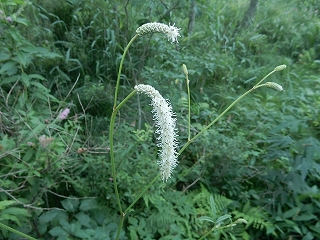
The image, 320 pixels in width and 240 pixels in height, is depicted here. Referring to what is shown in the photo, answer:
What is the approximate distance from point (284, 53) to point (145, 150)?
330 centimetres

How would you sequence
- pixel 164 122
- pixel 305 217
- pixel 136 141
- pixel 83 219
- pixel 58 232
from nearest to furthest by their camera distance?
1. pixel 164 122
2. pixel 58 232
3. pixel 83 219
4. pixel 136 141
5. pixel 305 217

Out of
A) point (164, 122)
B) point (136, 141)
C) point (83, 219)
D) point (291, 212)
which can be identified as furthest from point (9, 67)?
point (291, 212)

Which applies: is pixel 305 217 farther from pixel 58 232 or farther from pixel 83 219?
pixel 58 232

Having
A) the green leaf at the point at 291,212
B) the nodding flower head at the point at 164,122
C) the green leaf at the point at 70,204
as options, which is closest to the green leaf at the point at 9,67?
the green leaf at the point at 70,204

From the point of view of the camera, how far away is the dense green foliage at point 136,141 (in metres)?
1.82

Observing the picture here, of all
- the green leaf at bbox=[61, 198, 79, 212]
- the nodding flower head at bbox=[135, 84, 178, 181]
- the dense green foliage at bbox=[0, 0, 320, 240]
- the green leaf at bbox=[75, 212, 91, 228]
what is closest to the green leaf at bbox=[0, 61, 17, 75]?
the dense green foliage at bbox=[0, 0, 320, 240]

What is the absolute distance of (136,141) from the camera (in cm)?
209

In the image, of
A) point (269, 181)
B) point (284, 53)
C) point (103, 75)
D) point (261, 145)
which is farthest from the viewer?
point (284, 53)

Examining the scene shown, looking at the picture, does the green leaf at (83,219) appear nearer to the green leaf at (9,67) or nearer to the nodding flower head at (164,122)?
the nodding flower head at (164,122)

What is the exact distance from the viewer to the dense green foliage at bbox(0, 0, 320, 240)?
1.82 m

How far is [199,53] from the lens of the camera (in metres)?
3.54

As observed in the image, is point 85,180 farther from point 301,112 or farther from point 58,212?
point 301,112

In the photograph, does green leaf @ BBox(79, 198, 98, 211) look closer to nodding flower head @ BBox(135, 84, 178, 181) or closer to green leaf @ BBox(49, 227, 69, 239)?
green leaf @ BBox(49, 227, 69, 239)

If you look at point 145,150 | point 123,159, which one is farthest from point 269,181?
point 123,159
